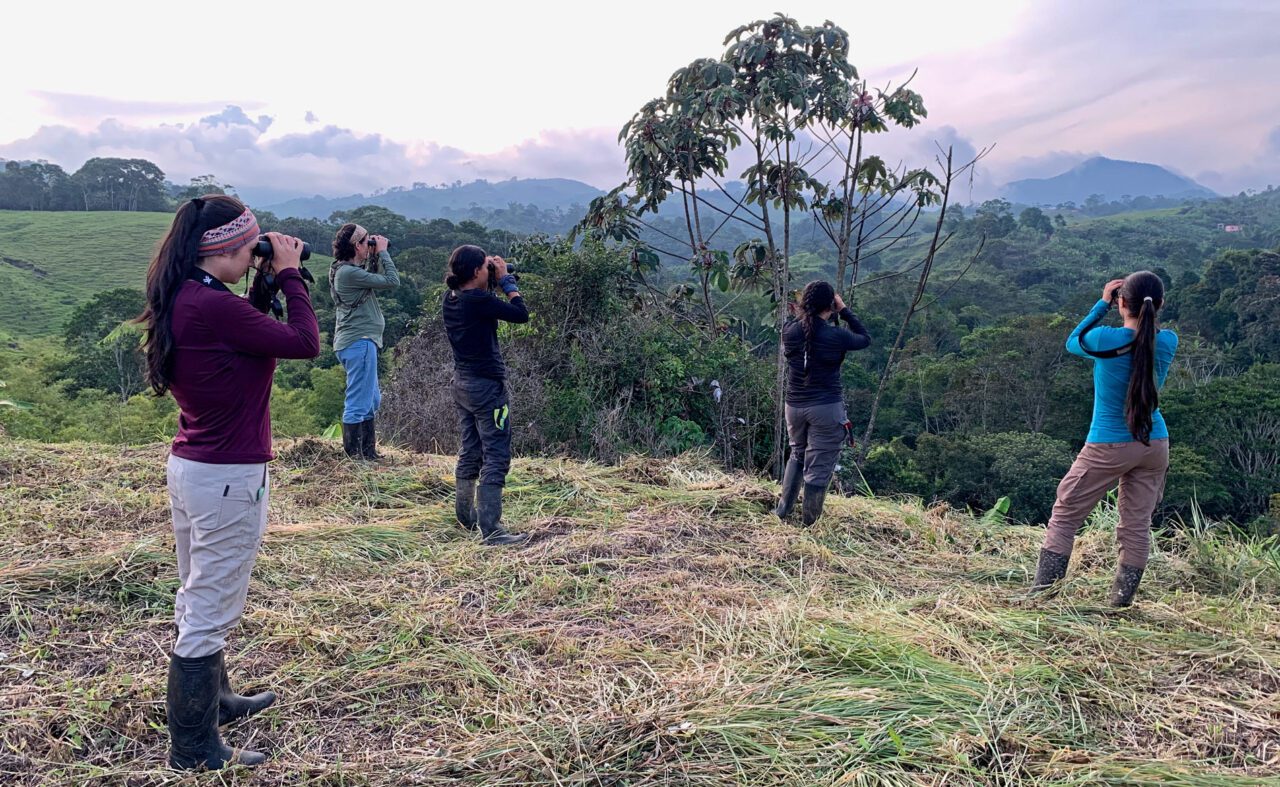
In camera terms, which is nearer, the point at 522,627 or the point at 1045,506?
the point at 522,627

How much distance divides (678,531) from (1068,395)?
18.9 metres

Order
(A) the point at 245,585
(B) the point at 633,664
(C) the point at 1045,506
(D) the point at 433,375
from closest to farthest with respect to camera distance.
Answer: (A) the point at 245,585 → (B) the point at 633,664 → (D) the point at 433,375 → (C) the point at 1045,506

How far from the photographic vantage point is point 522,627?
291cm

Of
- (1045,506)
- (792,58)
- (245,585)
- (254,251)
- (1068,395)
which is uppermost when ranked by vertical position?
(792,58)

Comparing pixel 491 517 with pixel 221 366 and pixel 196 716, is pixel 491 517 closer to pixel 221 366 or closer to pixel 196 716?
pixel 196 716

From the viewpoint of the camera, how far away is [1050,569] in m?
3.30

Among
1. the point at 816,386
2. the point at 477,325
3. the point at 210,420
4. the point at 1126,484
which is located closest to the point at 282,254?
the point at 210,420

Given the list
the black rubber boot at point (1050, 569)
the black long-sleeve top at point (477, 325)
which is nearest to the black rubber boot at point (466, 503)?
the black long-sleeve top at point (477, 325)

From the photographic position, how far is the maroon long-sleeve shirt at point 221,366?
1.92m

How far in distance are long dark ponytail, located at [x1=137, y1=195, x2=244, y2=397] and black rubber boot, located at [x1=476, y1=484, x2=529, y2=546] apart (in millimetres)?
1974

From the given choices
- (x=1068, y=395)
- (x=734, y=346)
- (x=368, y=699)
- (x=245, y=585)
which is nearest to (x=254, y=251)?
(x=245, y=585)

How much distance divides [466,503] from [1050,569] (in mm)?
2729

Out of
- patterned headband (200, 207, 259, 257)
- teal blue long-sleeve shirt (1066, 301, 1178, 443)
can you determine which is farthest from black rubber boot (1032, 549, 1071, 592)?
patterned headband (200, 207, 259, 257)

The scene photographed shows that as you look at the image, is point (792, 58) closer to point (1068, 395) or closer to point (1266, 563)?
point (1266, 563)
